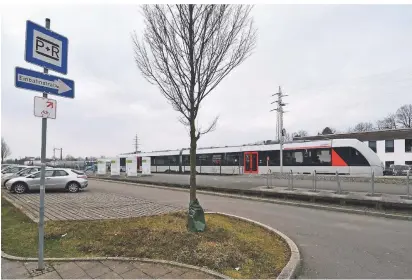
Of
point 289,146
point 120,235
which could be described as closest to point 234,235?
point 120,235

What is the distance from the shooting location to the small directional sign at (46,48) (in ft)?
13.3

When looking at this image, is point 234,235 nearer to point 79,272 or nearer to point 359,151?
point 79,272

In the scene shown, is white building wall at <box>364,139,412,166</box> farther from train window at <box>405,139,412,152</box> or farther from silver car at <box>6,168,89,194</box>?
silver car at <box>6,168,89,194</box>

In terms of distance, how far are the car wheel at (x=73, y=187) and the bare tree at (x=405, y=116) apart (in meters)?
77.1

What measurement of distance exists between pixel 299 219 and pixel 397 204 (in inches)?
140

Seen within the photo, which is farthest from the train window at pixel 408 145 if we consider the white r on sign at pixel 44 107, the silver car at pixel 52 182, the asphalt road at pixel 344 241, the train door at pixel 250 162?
the white r on sign at pixel 44 107

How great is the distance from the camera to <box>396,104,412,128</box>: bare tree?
70.2 meters

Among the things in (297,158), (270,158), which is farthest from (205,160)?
(297,158)

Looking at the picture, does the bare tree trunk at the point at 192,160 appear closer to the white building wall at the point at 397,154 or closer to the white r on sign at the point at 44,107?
the white r on sign at the point at 44,107

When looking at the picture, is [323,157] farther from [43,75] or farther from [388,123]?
[388,123]

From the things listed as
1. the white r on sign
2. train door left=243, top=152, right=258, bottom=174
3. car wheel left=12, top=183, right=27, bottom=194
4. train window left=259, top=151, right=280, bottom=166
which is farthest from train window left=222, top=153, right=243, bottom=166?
the white r on sign

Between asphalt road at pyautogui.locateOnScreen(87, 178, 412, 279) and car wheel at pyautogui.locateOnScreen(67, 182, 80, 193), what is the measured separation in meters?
10.1

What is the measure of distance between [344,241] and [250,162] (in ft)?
76.9

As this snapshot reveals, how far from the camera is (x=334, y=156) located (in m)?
23.4
